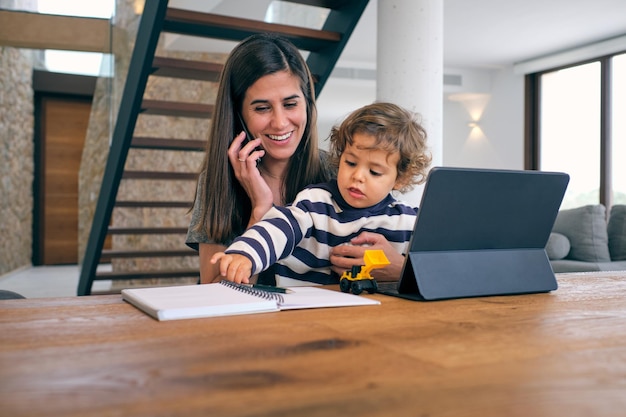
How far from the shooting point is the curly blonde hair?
1615 millimetres

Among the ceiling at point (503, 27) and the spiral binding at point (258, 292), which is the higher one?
the ceiling at point (503, 27)

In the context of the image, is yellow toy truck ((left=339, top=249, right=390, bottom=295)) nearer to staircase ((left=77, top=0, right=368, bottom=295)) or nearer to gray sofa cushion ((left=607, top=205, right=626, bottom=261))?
staircase ((left=77, top=0, right=368, bottom=295))

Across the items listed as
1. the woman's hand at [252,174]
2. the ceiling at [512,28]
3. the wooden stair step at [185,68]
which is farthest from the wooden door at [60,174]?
the woman's hand at [252,174]

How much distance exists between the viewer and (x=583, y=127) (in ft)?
26.6

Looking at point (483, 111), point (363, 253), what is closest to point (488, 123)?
point (483, 111)

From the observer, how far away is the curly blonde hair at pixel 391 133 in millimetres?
1615

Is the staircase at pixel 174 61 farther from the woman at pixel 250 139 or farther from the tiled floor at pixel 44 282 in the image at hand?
the tiled floor at pixel 44 282

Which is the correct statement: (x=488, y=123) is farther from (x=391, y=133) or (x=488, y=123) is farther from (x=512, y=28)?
(x=391, y=133)

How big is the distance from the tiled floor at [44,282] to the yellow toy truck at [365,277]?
5.08 metres

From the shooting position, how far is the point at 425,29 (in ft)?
11.7

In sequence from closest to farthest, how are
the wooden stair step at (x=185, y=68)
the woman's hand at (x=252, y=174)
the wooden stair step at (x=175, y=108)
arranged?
1. the woman's hand at (x=252, y=174)
2. the wooden stair step at (x=185, y=68)
3. the wooden stair step at (x=175, y=108)

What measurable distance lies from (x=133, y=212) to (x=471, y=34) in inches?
166

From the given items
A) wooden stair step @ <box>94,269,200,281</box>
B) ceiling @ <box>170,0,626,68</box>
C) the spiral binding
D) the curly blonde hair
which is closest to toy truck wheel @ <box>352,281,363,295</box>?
the spiral binding

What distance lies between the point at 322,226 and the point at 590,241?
407 centimetres
